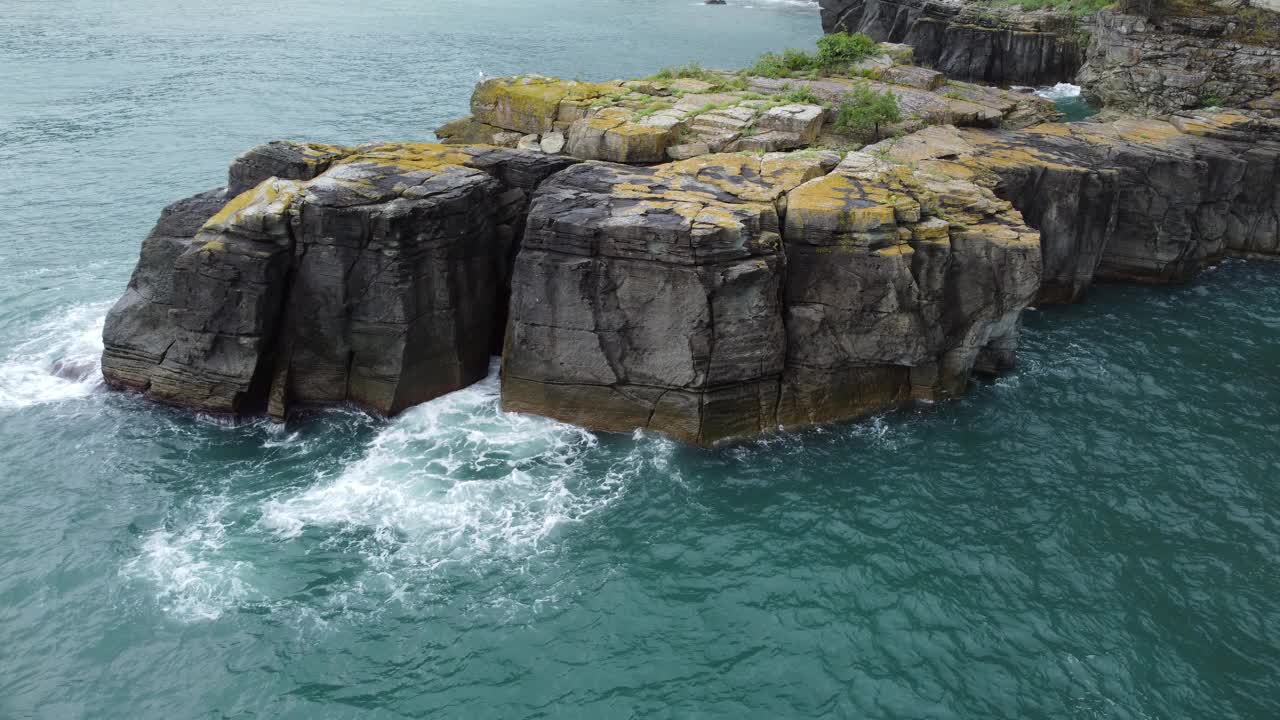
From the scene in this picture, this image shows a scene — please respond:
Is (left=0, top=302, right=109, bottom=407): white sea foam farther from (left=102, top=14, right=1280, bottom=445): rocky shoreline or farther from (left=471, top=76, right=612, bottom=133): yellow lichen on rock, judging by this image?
(left=471, top=76, right=612, bottom=133): yellow lichen on rock

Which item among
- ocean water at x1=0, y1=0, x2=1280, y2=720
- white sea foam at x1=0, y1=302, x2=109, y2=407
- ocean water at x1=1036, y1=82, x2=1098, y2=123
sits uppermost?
ocean water at x1=1036, y1=82, x2=1098, y2=123

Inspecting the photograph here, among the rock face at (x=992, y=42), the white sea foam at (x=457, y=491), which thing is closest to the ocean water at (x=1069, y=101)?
the rock face at (x=992, y=42)

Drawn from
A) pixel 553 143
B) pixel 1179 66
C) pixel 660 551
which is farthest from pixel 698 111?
pixel 1179 66

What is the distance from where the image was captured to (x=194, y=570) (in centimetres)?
2214

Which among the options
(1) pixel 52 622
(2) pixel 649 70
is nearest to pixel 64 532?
(1) pixel 52 622

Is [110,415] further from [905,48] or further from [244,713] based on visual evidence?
[905,48]

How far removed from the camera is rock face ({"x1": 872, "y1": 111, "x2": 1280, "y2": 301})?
35.7 meters

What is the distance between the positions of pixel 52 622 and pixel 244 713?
20.8ft

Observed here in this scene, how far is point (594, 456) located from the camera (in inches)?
1057

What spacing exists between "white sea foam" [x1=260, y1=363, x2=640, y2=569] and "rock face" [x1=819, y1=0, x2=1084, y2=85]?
62.9 metres

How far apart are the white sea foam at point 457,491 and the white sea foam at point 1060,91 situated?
5959cm

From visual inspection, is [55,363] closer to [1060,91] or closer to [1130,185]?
[1130,185]

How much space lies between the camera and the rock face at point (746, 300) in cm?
2691

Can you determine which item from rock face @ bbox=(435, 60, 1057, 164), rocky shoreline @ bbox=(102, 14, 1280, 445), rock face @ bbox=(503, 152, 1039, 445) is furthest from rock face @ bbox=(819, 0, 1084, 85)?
rock face @ bbox=(503, 152, 1039, 445)
